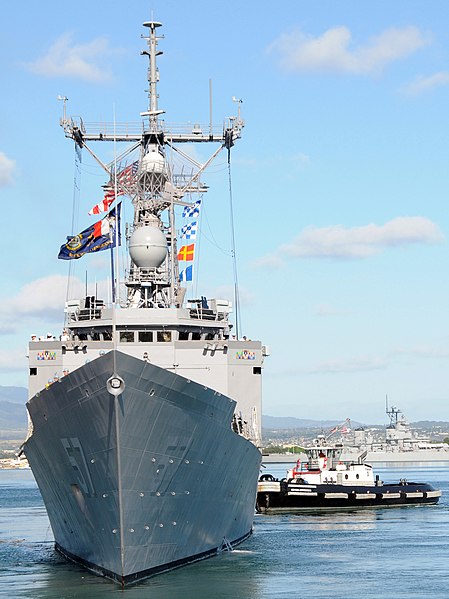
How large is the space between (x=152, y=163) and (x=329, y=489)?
81.7 ft

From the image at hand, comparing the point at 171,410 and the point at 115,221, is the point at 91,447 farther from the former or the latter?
the point at 115,221

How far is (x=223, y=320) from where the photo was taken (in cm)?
3478

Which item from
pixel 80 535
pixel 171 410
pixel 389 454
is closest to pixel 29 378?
pixel 80 535

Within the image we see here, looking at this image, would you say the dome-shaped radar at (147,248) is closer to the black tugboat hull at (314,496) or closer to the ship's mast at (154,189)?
the ship's mast at (154,189)

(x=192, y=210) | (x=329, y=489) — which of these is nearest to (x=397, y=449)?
(x=329, y=489)

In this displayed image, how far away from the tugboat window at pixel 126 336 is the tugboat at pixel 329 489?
24.5 meters

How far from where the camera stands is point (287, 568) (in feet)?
99.4

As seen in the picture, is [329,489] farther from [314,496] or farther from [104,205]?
[104,205]

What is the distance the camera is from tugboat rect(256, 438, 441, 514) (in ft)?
178

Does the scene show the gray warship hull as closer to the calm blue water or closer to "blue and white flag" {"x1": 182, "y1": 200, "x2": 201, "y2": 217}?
the calm blue water

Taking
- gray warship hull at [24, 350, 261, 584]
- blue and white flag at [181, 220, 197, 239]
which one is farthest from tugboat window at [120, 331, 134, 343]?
blue and white flag at [181, 220, 197, 239]

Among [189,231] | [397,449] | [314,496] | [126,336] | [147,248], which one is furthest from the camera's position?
[397,449]

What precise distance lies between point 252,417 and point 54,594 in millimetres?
10394

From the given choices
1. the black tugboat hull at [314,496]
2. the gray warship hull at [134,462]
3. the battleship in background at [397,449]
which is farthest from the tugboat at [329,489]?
the battleship in background at [397,449]
